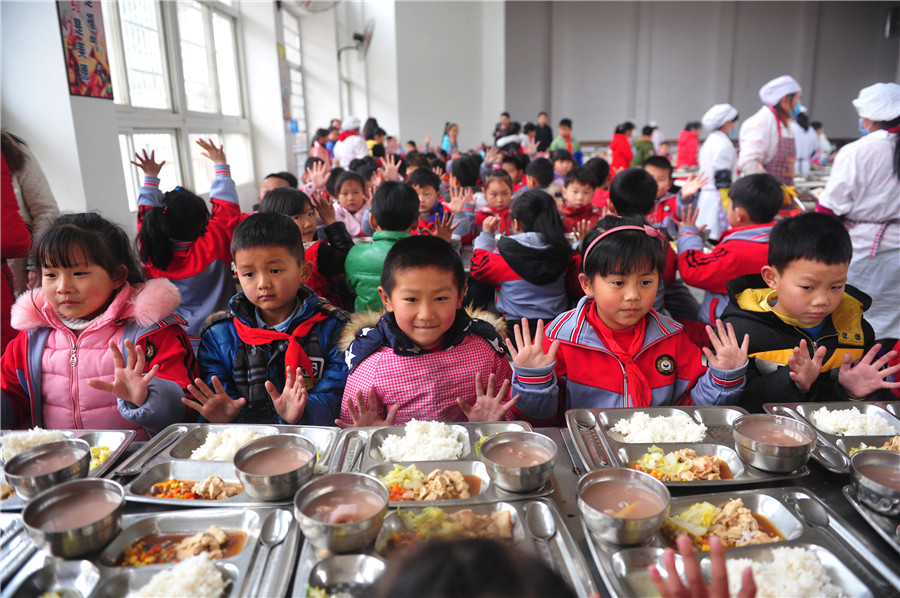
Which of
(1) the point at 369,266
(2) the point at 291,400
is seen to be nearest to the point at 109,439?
(2) the point at 291,400

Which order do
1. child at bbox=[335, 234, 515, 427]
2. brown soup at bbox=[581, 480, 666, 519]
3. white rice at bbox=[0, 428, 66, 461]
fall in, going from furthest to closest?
child at bbox=[335, 234, 515, 427]
white rice at bbox=[0, 428, 66, 461]
brown soup at bbox=[581, 480, 666, 519]

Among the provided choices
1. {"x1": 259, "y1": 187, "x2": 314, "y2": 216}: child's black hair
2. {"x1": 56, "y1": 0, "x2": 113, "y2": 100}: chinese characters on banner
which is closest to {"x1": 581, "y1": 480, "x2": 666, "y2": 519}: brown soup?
{"x1": 259, "y1": 187, "x2": 314, "y2": 216}: child's black hair

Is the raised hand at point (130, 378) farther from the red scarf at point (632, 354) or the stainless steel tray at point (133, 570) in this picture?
the red scarf at point (632, 354)

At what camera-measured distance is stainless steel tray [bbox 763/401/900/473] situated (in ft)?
3.91

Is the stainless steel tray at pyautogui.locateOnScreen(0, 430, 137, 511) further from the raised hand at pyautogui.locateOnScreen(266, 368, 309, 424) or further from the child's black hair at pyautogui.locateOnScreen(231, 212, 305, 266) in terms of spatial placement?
the child's black hair at pyautogui.locateOnScreen(231, 212, 305, 266)

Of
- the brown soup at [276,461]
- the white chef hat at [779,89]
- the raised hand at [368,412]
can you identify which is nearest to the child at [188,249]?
the raised hand at [368,412]

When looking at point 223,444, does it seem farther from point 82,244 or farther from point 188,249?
point 188,249

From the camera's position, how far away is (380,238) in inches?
111

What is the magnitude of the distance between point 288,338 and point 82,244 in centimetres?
66

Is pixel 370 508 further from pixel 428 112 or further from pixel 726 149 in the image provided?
pixel 428 112

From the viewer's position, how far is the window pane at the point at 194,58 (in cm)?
581

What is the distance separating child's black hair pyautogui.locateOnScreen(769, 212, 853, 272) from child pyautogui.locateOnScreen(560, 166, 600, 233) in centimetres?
198

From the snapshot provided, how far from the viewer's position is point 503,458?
3.80ft

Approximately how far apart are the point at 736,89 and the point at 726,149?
1284 cm
